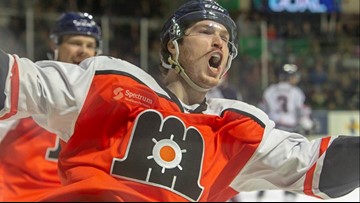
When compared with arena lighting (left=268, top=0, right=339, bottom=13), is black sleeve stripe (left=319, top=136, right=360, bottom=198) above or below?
below

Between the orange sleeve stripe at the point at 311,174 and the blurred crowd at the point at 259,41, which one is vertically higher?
the blurred crowd at the point at 259,41

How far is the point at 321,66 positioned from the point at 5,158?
2.31 feet

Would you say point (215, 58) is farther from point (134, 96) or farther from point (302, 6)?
point (302, 6)

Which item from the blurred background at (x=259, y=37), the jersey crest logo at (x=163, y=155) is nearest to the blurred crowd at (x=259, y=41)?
the blurred background at (x=259, y=37)

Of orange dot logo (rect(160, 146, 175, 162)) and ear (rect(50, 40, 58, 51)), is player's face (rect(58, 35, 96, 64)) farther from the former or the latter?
orange dot logo (rect(160, 146, 175, 162))

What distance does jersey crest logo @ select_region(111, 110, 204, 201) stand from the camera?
3.15 feet

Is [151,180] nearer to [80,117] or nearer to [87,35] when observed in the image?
[80,117]

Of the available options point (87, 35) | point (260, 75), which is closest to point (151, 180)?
point (87, 35)

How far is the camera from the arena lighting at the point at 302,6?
1.13m

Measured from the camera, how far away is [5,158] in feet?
3.76

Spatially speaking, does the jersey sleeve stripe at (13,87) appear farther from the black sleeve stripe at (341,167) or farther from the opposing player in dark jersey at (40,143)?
the black sleeve stripe at (341,167)

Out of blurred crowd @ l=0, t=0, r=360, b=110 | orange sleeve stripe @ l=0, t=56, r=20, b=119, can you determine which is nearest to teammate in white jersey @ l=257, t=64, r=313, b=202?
blurred crowd @ l=0, t=0, r=360, b=110

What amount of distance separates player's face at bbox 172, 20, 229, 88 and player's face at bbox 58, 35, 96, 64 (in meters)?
0.18

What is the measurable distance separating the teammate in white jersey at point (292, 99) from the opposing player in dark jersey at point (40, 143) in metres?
0.38
